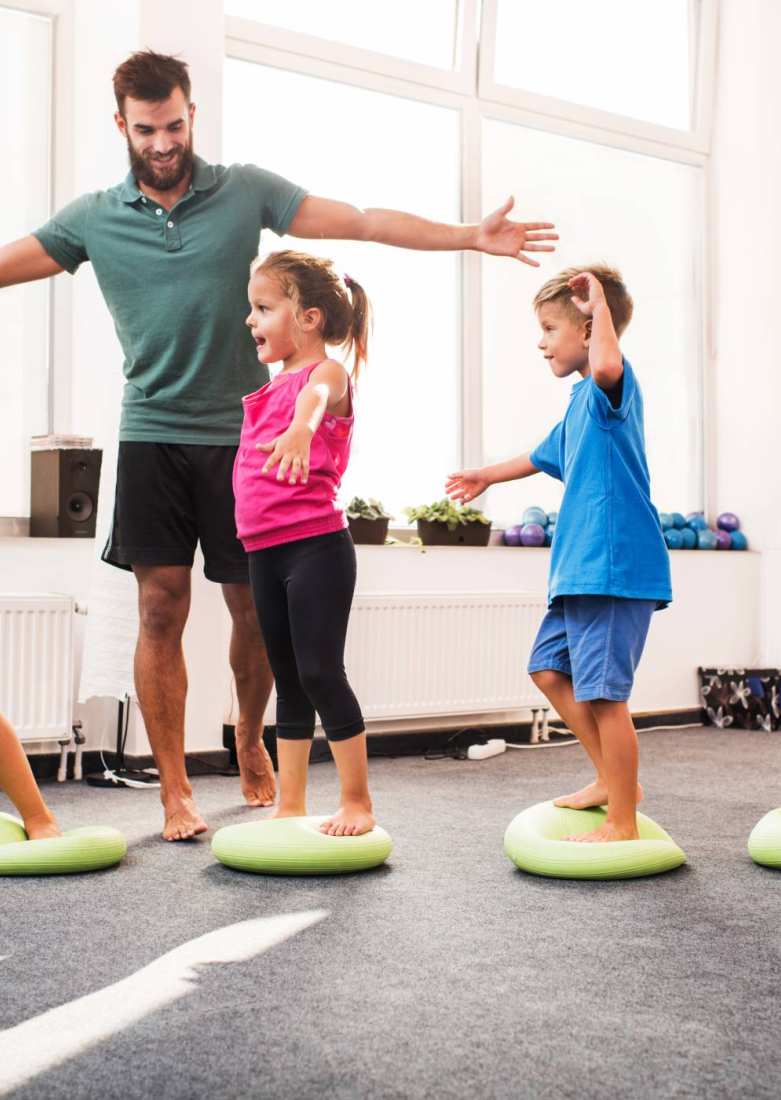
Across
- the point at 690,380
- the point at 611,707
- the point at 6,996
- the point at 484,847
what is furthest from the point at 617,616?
the point at 690,380

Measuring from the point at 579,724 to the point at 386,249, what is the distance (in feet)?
8.84

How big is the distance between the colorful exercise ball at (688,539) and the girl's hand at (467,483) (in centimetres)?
262

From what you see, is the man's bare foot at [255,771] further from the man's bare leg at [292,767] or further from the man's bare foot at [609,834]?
the man's bare foot at [609,834]

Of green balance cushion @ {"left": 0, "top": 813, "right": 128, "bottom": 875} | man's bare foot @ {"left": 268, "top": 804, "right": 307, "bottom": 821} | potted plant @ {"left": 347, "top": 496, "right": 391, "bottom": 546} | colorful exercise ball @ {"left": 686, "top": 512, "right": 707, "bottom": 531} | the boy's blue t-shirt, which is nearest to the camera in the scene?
green balance cushion @ {"left": 0, "top": 813, "right": 128, "bottom": 875}

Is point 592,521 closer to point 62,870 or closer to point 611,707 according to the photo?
point 611,707

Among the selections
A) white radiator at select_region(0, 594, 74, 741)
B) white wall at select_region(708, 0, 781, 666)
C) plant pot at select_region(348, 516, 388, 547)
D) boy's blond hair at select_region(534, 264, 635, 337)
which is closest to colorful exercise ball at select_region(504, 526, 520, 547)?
plant pot at select_region(348, 516, 388, 547)

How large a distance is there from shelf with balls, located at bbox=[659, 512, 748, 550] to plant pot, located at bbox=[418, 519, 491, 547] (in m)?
0.93

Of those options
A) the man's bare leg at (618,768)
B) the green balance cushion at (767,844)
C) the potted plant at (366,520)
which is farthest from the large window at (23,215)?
the green balance cushion at (767,844)

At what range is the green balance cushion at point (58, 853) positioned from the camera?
7.56 ft

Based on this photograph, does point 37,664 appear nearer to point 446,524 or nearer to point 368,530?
point 368,530

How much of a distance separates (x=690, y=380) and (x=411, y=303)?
159 cm

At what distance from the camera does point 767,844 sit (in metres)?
2.45

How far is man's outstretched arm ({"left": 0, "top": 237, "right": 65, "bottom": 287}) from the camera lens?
2.78m

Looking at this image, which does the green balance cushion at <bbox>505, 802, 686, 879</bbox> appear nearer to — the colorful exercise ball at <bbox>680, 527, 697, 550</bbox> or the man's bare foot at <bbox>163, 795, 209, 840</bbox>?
the man's bare foot at <bbox>163, 795, 209, 840</bbox>
